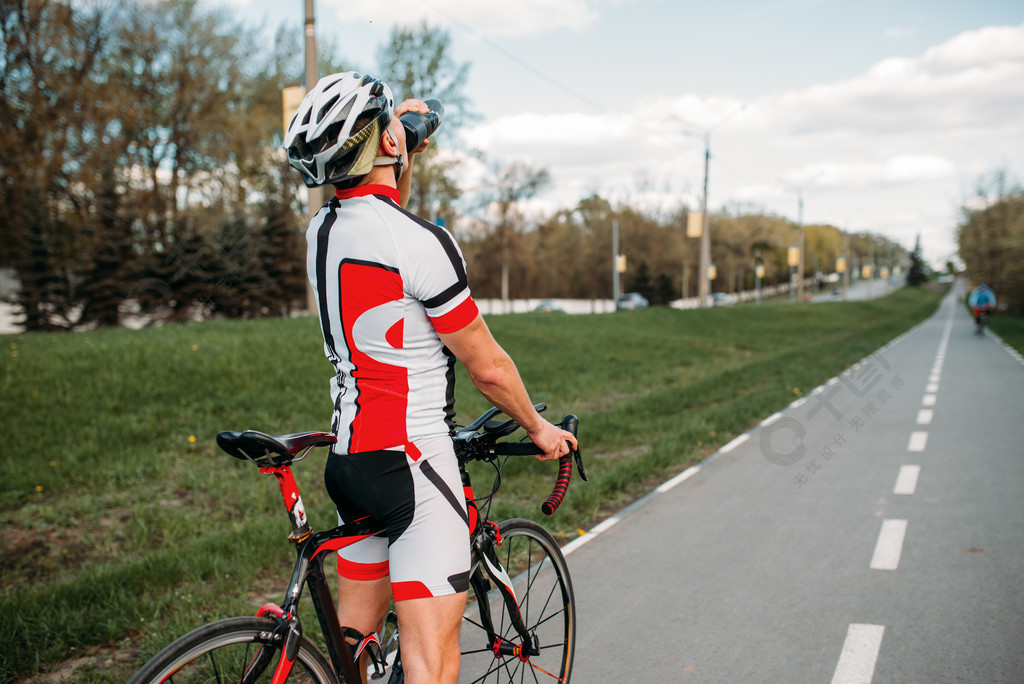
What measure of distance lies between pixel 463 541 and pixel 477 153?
136 feet

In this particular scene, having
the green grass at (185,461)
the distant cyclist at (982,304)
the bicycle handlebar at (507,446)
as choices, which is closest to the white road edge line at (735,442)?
the green grass at (185,461)

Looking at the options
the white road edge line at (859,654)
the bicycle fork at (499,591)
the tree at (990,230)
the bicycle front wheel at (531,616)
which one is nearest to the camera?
the bicycle fork at (499,591)

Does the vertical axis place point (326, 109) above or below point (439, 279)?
above

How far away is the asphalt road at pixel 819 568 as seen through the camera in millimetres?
3391

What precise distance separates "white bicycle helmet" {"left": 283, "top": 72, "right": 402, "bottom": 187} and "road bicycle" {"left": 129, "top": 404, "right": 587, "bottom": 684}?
667 millimetres

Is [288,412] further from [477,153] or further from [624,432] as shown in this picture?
[477,153]

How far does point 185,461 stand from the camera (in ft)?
24.5

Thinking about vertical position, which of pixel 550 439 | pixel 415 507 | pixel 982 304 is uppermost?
pixel 550 439

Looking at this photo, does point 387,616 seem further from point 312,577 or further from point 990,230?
point 990,230

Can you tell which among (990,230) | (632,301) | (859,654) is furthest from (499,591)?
(990,230)

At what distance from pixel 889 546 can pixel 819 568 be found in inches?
27.1

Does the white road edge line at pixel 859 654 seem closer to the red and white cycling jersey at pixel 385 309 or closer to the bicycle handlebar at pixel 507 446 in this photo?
the bicycle handlebar at pixel 507 446

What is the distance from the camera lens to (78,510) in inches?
237

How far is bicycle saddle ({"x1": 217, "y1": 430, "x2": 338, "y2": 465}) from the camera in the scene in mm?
1770
